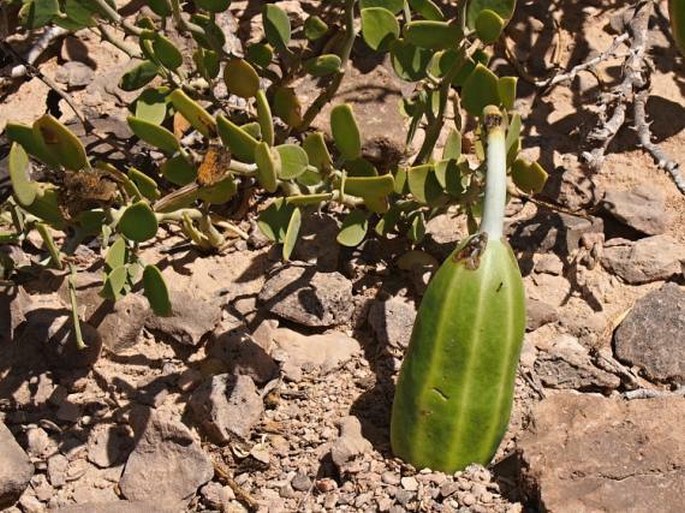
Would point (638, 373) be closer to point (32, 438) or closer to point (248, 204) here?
point (248, 204)

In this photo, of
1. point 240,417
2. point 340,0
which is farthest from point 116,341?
point 340,0

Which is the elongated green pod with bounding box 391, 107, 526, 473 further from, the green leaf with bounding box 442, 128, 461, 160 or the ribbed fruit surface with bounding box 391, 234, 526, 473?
the green leaf with bounding box 442, 128, 461, 160

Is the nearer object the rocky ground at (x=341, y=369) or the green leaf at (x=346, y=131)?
the rocky ground at (x=341, y=369)

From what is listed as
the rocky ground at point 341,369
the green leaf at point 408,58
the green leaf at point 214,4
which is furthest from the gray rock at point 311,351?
the green leaf at point 214,4

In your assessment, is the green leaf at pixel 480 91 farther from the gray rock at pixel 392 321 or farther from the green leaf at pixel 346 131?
the gray rock at pixel 392 321

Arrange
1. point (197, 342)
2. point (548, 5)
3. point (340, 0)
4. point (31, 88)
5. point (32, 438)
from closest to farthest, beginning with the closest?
point (32, 438)
point (197, 342)
point (340, 0)
point (31, 88)
point (548, 5)

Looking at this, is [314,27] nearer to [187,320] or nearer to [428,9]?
[428,9]
